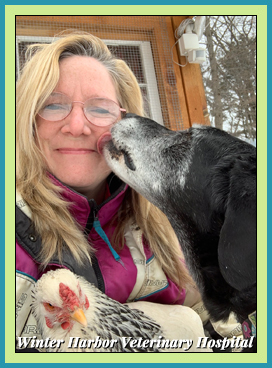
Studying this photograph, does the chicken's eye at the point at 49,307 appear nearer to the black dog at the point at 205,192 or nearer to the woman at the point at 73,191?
the woman at the point at 73,191

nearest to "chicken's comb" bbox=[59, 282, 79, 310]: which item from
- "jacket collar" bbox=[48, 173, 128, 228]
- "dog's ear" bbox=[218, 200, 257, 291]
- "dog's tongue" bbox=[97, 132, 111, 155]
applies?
"jacket collar" bbox=[48, 173, 128, 228]

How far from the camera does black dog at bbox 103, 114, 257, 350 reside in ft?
3.32

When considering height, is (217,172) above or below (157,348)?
above

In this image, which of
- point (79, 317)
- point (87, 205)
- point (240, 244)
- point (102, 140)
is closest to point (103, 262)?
point (87, 205)

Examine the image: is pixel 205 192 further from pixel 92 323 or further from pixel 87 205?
pixel 92 323

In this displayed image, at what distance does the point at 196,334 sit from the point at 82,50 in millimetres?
1581

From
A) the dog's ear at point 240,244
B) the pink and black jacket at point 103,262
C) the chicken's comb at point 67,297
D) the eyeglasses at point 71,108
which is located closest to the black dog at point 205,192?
the dog's ear at point 240,244

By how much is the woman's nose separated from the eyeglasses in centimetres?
2

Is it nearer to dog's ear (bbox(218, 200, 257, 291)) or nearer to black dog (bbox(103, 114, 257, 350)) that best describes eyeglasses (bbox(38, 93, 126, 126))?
black dog (bbox(103, 114, 257, 350))

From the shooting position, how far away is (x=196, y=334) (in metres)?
1.32

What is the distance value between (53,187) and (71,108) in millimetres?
401

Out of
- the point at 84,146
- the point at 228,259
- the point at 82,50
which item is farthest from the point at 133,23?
the point at 228,259

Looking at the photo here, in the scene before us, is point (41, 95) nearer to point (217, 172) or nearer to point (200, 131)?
point (200, 131)

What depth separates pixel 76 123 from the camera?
141 cm
